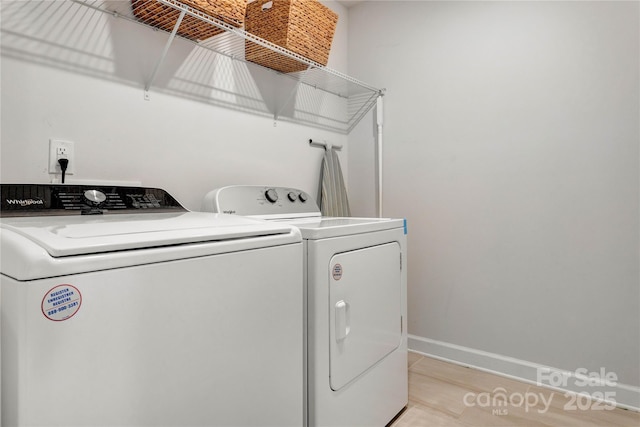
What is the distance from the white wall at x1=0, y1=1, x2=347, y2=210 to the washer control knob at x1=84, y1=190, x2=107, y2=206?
0.63 ft

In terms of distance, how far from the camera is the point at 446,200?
2369 mm

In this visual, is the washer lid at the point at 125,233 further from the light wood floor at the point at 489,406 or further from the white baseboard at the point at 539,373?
the white baseboard at the point at 539,373

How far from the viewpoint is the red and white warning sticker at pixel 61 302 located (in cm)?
65

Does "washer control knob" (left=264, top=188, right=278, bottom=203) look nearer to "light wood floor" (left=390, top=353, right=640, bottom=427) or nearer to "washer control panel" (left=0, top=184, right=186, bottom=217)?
"washer control panel" (left=0, top=184, right=186, bottom=217)

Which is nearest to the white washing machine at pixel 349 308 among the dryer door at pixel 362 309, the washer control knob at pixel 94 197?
the dryer door at pixel 362 309

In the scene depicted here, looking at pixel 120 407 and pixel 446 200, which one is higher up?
pixel 446 200

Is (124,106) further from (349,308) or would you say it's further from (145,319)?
(349,308)

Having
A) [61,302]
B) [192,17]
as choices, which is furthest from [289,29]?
[61,302]

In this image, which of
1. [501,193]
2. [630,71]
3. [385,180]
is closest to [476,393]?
[501,193]

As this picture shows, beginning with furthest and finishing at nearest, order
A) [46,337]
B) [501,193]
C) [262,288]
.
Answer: [501,193] < [262,288] < [46,337]

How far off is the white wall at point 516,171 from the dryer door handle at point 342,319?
118cm

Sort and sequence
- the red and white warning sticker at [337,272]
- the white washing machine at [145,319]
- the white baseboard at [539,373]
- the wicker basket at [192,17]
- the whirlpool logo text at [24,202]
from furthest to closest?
the white baseboard at [539,373], the wicker basket at [192,17], the red and white warning sticker at [337,272], the whirlpool logo text at [24,202], the white washing machine at [145,319]

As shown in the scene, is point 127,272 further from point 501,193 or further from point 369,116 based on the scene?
point 369,116

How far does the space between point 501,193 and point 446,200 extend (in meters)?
0.32
